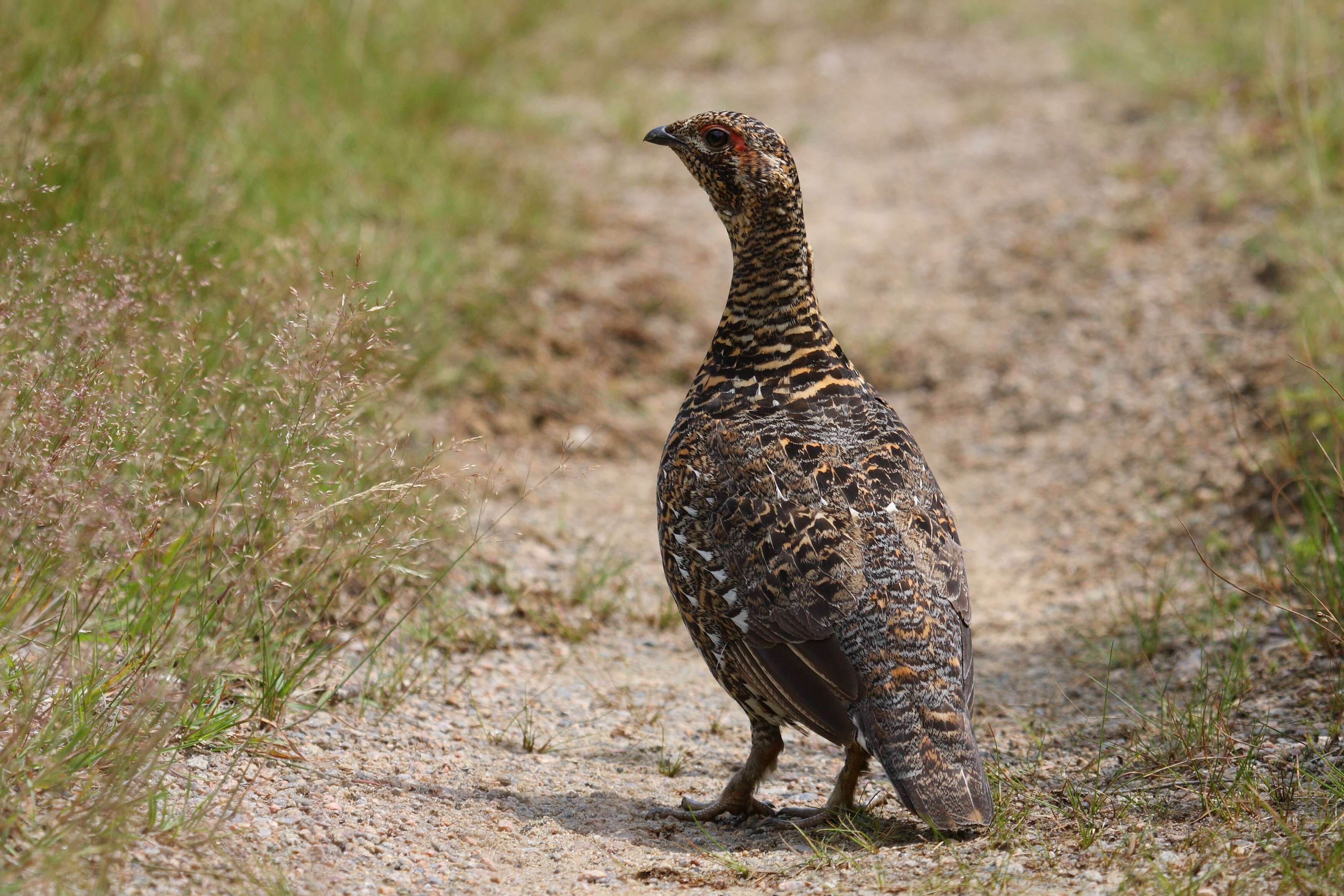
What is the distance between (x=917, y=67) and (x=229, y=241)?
1016 centimetres

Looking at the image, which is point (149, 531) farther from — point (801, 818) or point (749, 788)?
point (801, 818)

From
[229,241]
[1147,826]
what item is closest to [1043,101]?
[229,241]

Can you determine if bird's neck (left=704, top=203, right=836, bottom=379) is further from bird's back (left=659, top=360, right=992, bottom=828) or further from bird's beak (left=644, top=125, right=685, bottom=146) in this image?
bird's beak (left=644, top=125, right=685, bottom=146)

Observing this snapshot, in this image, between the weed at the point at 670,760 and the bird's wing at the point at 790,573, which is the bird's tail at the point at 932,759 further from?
the weed at the point at 670,760

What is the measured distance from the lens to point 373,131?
8.30m

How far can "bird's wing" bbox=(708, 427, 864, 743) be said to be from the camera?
3689 millimetres

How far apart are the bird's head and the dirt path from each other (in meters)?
1.30

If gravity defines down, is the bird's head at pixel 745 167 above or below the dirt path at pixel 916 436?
above

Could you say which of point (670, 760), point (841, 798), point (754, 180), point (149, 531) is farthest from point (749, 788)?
point (754, 180)

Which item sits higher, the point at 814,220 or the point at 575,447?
the point at 814,220

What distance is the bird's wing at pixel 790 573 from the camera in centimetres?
369

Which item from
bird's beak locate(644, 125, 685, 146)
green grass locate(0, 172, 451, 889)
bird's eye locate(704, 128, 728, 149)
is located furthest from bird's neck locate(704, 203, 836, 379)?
green grass locate(0, 172, 451, 889)

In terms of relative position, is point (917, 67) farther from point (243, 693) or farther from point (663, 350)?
point (243, 693)

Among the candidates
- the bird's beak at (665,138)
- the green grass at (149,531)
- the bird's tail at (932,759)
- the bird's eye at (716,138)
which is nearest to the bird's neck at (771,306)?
the bird's eye at (716,138)
